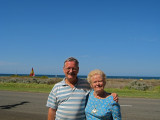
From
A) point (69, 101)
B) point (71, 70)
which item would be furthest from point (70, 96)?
point (71, 70)

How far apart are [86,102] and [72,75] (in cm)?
51

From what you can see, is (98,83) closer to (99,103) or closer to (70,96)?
(99,103)

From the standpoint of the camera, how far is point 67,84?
3154 mm

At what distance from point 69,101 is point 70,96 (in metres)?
0.08

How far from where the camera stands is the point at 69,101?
3031 millimetres

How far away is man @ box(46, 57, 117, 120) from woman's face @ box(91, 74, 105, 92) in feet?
0.82

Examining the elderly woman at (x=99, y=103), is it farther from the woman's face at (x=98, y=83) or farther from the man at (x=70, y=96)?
the man at (x=70, y=96)

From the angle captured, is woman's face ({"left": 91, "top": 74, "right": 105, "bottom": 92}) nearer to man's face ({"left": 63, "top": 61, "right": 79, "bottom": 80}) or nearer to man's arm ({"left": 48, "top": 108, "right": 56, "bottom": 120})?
man's face ({"left": 63, "top": 61, "right": 79, "bottom": 80})

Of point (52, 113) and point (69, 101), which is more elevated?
point (69, 101)

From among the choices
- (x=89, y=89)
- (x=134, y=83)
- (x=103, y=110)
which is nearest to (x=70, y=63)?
(x=89, y=89)

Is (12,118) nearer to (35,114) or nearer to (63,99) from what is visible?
(35,114)

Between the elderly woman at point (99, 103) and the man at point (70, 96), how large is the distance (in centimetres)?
14

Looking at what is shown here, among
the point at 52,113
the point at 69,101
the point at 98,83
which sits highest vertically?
the point at 98,83

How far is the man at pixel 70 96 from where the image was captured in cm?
301
